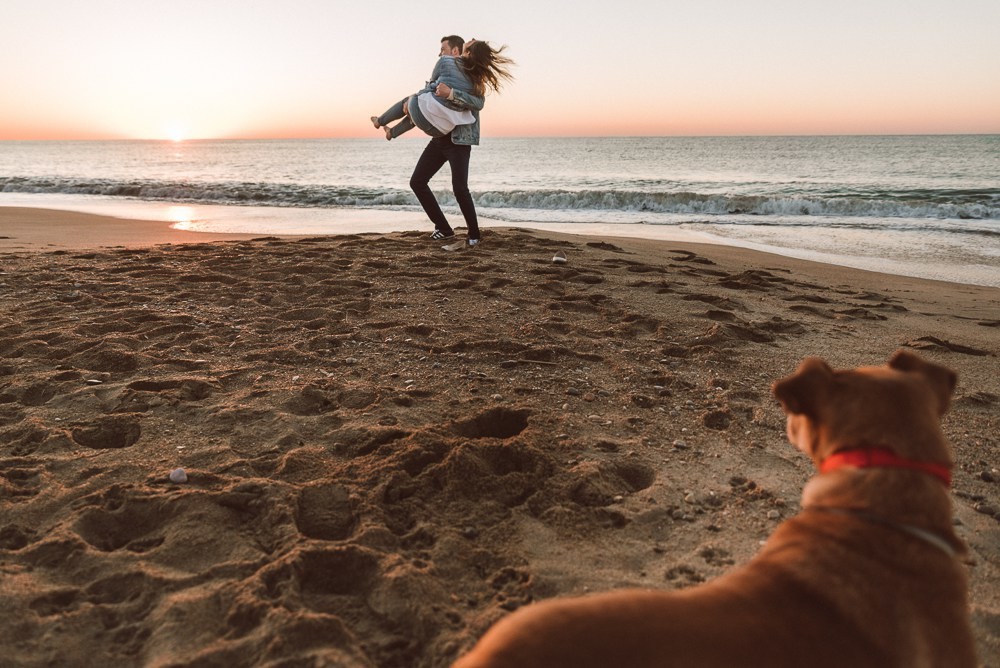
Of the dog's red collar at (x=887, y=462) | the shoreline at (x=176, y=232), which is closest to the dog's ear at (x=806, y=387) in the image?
the dog's red collar at (x=887, y=462)

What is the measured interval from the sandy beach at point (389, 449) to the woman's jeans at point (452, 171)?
76.6 inches

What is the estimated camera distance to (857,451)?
1651mm

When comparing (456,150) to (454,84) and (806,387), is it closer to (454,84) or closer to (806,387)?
(454,84)

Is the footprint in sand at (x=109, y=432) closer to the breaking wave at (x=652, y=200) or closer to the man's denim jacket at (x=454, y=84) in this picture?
the man's denim jacket at (x=454, y=84)

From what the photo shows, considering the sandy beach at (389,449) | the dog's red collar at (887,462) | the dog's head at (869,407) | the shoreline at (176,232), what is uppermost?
the shoreline at (176,232)

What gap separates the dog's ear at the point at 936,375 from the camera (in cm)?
181

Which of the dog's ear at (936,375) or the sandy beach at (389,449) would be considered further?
the sandy beach at (389,449)

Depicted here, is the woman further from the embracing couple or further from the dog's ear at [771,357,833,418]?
the dog's ear at [771,357,833,418]

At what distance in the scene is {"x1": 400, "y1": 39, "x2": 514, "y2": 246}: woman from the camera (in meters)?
7.43

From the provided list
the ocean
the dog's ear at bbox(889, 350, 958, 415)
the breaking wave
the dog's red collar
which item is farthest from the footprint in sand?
the breaking wave

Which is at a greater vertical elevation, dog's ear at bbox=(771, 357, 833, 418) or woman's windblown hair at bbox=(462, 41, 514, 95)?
woman's windblown hair at bbox=(462, 41, 514, 95)

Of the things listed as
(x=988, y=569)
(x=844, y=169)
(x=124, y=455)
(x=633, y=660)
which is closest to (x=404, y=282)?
(x=124, y=455)

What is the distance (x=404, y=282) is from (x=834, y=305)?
3885 millimetres

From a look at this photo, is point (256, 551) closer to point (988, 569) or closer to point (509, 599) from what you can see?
point (509, 599)
